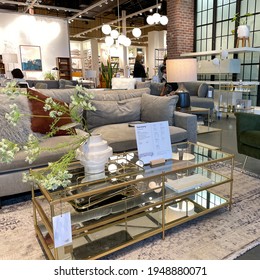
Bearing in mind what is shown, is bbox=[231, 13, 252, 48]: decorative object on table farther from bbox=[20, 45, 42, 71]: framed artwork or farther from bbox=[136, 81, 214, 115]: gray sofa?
bbox=[20, 45, 42, 71]: framed artwork

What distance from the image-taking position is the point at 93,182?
1.58 meters

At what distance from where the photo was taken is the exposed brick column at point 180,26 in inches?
281

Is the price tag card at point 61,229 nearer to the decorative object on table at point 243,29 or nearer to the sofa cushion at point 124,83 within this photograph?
the sofa cushion at point 124,83

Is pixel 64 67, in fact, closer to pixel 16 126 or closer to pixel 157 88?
pixel 157 88

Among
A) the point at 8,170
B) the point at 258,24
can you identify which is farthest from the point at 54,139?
the point at 258,24

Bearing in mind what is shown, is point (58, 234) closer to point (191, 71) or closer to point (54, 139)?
point (54, 139)

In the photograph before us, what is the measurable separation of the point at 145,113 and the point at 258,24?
188 inches

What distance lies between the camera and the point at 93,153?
1612 millimetres

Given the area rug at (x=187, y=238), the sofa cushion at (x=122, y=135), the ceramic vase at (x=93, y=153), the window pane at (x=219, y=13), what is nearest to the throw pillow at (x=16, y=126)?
the area rug at (x=187, y=238)

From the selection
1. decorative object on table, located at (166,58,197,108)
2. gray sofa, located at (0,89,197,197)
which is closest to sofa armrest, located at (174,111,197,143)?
gray sofa, located at (0,89,197,197)

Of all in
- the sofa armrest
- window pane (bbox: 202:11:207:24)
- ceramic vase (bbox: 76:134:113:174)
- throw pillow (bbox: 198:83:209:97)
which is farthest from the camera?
window pane (bbox: 202:11:207:24)

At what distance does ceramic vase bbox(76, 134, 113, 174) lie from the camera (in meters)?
1.61

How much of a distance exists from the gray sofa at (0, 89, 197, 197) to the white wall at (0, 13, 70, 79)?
722cm

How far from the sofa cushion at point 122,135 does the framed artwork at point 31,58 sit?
26.3ft
